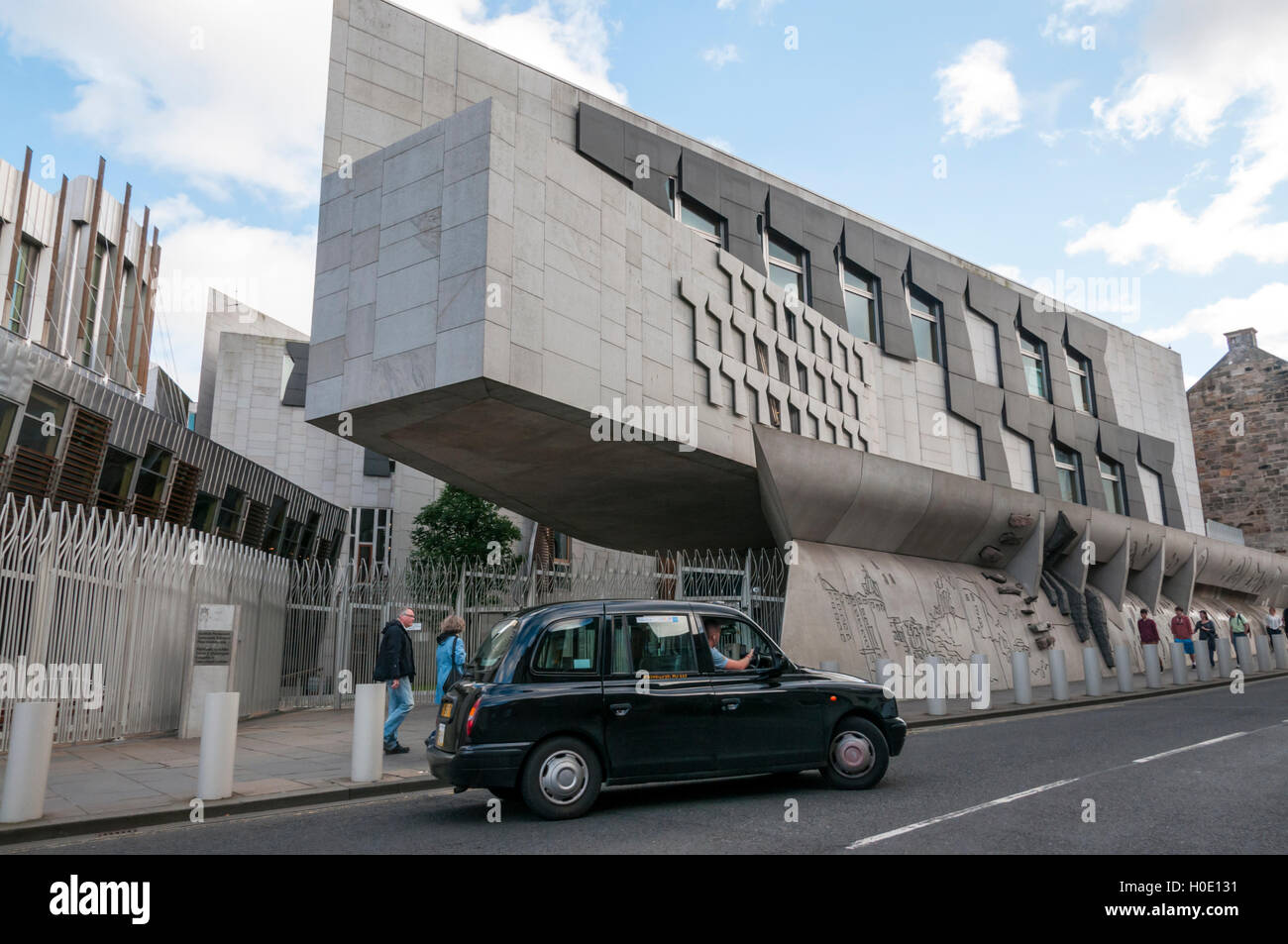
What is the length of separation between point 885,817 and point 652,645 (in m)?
2.18

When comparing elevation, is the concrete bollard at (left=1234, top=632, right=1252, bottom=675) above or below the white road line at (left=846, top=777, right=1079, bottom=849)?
above

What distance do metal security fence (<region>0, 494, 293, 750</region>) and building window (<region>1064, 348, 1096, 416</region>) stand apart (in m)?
34.9

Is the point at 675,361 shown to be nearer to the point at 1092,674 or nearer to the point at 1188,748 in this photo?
the point at 1092,674

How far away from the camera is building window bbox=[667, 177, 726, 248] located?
77.5 feet

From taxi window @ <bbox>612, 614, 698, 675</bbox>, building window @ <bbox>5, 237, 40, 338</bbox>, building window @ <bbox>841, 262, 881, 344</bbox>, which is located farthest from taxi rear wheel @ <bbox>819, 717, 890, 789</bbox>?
building window @ <bbox>5, 237, 40, 338</bbox>

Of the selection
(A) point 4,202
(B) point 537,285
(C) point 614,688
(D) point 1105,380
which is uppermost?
(A) point 4,202

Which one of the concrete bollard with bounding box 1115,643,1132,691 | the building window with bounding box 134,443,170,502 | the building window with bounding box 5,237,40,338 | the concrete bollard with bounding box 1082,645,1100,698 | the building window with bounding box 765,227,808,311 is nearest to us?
the concrete bollard with bounding box 1082,645,1100,698

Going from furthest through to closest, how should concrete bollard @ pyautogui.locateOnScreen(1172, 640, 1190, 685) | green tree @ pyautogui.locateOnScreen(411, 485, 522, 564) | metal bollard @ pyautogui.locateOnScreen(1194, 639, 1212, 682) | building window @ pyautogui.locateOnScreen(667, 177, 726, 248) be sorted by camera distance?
green tree @ pyautogui.locateOnScreen(411, 485, 522, 564) → building window @ pyautogui.locateOnScreen(667, 177, 726, 248) → metal bollard @ pyautogui.locateOnScreen(1194, 639, 1212, 682) → concrete bollard @ pyautogui.locateOnScreen(1172, 640, 1190, 685)

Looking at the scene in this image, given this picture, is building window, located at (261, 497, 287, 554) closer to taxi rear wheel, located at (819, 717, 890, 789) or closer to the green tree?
the green tree

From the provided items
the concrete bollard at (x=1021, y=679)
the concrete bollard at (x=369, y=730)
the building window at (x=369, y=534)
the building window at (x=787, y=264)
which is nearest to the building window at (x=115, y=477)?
the concrete bollard at (x=369, y=730)
